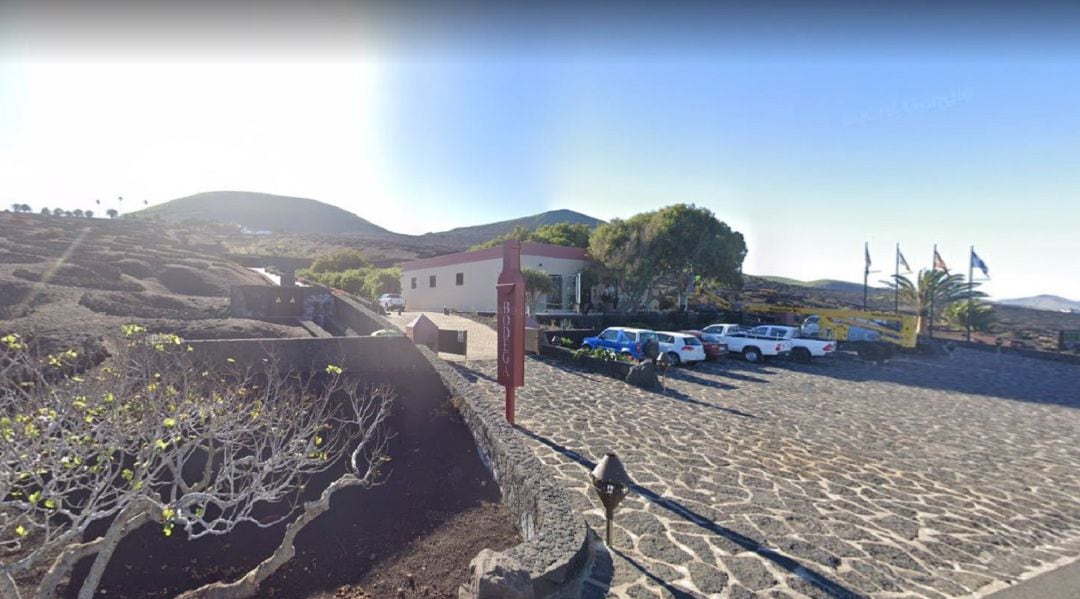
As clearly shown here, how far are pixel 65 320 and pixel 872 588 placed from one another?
16360 millimetres

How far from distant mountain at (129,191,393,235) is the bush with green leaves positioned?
14881 cm

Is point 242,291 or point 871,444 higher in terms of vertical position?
point 242,291

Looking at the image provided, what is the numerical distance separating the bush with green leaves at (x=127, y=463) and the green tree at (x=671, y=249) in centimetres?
2368

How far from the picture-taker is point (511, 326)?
8.11m

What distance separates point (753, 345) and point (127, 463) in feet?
62.0

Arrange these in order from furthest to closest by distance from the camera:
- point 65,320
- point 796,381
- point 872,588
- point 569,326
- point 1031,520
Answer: point 569,326 → point 796,381 → point 65,320 → point 1031,520 → point 872,588

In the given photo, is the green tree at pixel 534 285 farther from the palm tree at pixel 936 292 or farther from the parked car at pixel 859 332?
the palm tree at pixel 936 292

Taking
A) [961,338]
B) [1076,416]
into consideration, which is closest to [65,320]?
[1076,416]

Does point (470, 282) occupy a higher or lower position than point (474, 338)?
higher

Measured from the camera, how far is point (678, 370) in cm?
1580

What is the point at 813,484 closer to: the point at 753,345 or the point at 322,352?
the point at 322,352

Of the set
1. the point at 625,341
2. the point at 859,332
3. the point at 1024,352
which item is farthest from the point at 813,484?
the point at 1024,352

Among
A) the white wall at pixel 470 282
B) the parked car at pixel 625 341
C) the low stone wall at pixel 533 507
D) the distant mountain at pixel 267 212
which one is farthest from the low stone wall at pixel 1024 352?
the distant mountain at pixel 267 212

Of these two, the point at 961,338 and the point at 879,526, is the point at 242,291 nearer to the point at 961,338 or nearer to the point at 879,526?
the point at 879,526
